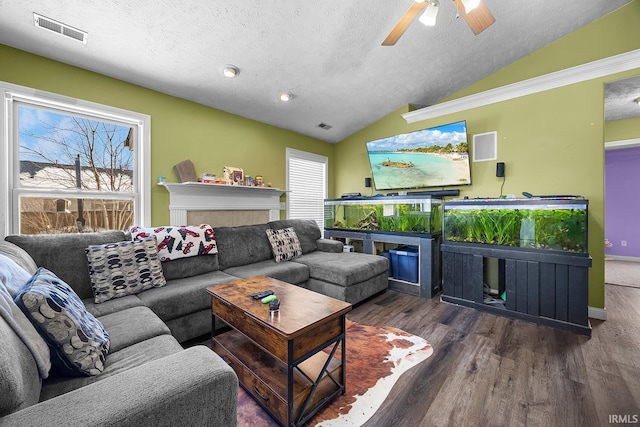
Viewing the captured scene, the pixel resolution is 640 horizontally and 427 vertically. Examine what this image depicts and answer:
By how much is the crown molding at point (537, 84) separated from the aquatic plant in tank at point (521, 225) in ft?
4.78

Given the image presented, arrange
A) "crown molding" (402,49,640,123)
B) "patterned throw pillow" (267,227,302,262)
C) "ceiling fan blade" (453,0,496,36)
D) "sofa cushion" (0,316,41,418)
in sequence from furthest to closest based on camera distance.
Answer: "patterned throw pillow" (267,227,302,262)
"crown molding" (402,49,640,123)
"ceiling fan blade" (453,0,496,36)
"sofa cushion" (0,316,41,418)

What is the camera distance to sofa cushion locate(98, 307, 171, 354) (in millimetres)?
1389

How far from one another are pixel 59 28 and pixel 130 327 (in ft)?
7.54

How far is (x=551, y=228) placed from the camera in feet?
8.15

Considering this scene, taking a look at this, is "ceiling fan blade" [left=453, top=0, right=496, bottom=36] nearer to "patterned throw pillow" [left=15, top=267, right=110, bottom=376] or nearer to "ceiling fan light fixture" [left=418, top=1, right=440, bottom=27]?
"ceiling fan light fixture" [left=418, top=1, right=440, bottom=27]

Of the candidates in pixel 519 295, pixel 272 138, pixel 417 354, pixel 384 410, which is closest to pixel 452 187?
pixel 519 295

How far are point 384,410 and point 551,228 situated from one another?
229 cm

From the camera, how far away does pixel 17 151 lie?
2.27 metres

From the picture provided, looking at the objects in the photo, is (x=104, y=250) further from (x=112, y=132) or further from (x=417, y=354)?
(x=417, y=354)

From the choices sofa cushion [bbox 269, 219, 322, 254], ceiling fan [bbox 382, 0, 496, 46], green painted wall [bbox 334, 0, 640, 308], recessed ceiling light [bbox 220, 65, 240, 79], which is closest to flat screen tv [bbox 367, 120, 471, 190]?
green painted wall [bbox 334, 0, 640, 308]

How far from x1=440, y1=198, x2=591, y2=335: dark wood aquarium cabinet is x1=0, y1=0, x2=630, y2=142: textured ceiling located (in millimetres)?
1736

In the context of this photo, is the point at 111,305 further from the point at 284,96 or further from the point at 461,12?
the point at 461,12

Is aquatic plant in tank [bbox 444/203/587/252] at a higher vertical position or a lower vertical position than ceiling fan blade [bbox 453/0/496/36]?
lower

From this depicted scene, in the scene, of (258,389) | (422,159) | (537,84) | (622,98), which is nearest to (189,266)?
(258,389)
